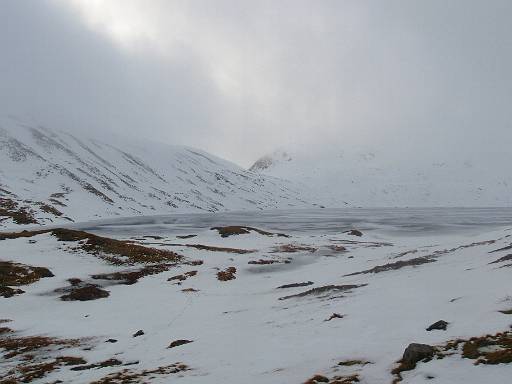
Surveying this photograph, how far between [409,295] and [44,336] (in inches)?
769

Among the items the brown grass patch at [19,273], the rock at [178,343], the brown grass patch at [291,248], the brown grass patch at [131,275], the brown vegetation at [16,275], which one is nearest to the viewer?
the rock at [178,343]

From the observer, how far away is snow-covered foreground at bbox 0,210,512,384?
14406 mm

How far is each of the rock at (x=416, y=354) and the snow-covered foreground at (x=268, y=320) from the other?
323 millimetres

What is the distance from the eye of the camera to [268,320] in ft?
77.0

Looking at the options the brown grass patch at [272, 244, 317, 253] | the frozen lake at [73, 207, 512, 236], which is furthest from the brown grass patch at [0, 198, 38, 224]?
the brown grass patch at [272, 244, 317, 253]

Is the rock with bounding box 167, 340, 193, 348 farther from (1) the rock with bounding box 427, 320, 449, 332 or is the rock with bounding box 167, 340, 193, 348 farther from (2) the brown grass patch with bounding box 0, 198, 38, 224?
(2) the brown grass patch with bounding box 0, 198, 38, 224

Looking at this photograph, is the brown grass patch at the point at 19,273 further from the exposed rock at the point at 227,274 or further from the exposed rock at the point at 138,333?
the exposed rock at the point at 138,333

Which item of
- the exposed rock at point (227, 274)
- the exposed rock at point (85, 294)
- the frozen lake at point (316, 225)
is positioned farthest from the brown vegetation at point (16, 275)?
the frozen lake at point (316, 225)

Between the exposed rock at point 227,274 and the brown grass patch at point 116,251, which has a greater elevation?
the brown grass patch at point 116,251

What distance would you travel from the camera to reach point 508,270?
2442 cm

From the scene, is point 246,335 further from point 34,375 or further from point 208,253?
point 208,253

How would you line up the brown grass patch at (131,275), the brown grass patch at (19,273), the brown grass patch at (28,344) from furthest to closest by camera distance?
the brown grass patch at (131,275) → the brown grass patch at (19,273) → the brown grass patch at (28,344)

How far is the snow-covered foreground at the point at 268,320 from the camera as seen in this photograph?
1441cm

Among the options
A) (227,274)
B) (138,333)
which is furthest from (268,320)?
(227,274)
